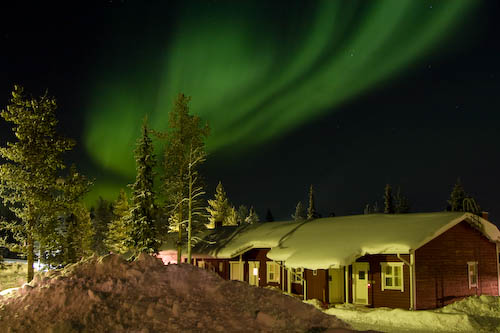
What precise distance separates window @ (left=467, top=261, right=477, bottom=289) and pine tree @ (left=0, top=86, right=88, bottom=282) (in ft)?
68.6

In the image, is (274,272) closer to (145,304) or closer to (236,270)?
(236,270)

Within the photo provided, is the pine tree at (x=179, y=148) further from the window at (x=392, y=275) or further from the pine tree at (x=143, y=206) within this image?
the window at (x=392, y=275)

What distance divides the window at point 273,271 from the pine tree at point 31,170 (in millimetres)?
12275

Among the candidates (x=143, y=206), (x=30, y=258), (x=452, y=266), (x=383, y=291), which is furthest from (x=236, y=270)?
(x=452, y=266)

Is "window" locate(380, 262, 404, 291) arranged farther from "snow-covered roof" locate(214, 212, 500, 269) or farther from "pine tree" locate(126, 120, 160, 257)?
"pine tree" locate(126, 120, 160, 257)

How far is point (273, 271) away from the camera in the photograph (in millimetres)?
29203

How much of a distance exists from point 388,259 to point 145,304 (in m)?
13.6

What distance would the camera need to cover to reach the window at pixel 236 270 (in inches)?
1229

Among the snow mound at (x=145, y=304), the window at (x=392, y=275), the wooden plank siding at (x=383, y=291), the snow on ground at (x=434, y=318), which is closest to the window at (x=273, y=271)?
the wooden plank siding at (x=383, y=291)

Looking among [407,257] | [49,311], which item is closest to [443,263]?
[407,257]

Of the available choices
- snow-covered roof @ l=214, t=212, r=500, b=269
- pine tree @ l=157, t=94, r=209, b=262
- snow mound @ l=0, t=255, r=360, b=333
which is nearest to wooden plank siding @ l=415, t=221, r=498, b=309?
snow-covered roof @ l=214, t=212, r=500, b=269

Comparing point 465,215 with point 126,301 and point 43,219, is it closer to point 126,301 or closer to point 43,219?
point 126,301

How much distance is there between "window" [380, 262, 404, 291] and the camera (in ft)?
73.9

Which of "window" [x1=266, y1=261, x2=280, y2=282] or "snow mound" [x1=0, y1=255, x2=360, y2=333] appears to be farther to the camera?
"window" [x1=266, y1=261, x2=280, y2=282]
